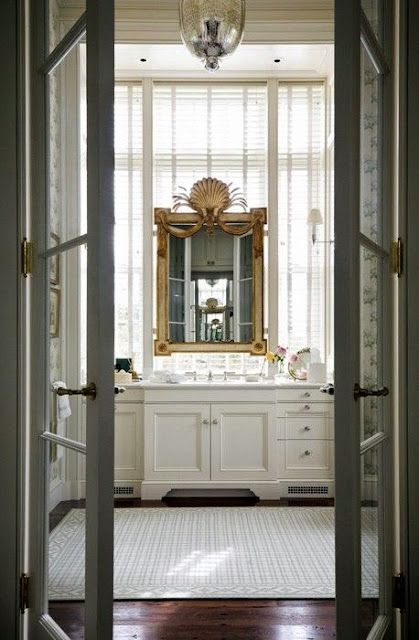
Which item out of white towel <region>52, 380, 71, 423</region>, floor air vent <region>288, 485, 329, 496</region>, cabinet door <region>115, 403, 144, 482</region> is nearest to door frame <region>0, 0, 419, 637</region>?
white towel <region>52, 380, 71, 423</region>

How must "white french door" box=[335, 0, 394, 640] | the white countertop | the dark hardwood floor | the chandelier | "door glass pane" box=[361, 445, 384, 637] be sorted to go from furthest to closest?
the white countertop < the chandelier < the dark hardwood floor < "door glass pane" box=[361, 445, 384, 637] < "white french door" box=[335, 0, 394, 640]

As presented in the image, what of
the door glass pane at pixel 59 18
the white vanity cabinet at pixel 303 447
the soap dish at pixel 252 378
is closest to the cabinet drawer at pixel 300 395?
the white vanity cabinet at pixel 303 447

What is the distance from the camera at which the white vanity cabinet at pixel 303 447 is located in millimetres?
4668

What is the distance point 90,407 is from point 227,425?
9.65 ft

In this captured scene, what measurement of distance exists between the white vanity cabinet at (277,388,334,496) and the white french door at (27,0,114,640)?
9.57ft

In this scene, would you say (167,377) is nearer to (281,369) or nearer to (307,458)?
(281,369)

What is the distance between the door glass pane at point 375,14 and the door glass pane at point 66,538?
1583mm

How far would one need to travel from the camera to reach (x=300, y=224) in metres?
5.24

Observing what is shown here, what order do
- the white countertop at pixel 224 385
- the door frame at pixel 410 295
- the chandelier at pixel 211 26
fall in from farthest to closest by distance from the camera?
the white countertop at pixel 224 385 → the chandelier at pixel 211 26 → the door frame at pixel 410 295

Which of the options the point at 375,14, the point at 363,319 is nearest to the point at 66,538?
the point at 363,319

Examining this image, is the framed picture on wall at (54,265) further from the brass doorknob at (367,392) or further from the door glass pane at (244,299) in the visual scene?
the door glass pane at (244,299)

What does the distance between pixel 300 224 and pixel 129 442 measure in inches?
91.6

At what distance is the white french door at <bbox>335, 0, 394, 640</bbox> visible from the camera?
1.68 metres

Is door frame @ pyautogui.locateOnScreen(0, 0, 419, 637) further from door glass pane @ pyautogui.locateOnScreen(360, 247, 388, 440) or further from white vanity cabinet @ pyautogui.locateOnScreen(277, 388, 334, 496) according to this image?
white vanity cabinet @ pyautogui.locateOnScreen(277, 388, 334, 496)
